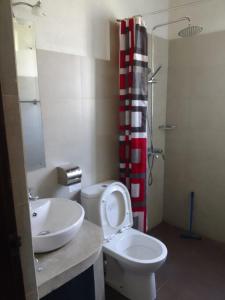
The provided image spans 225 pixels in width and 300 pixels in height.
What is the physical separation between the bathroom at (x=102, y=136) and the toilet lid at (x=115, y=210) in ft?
0.32

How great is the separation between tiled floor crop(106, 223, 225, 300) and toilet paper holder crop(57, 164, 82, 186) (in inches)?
39.6

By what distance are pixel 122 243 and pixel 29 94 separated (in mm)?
1329

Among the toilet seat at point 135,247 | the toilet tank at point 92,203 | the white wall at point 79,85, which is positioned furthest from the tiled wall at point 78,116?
the toilet seat at point 135,247

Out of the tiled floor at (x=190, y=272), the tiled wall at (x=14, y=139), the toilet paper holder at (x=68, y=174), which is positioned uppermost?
the tiled wall at (x=14, y=139)

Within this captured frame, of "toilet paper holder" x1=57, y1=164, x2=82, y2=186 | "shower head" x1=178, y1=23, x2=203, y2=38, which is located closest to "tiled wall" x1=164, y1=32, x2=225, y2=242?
"shower head" x1=178, y1=23, x2=203, y2=38

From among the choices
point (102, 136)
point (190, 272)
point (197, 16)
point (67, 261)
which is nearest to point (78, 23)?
point (102, 136)

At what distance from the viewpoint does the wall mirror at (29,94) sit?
1525 millimetres

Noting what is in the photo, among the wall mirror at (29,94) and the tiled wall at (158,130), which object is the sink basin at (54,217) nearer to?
the wall mirror at (29,94)

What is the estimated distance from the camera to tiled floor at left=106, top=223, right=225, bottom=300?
1.99 m

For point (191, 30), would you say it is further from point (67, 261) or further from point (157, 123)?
point (67, 261)

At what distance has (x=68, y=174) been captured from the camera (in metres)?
1.79

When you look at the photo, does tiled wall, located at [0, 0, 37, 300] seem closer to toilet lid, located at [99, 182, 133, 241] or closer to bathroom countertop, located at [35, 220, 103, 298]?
bathroom countertop, located at [35, 220, 103, 298]

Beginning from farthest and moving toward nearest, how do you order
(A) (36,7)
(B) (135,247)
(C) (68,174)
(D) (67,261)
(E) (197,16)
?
1. (E) (197,16)
2. (B) (135,247)
3. (C) (68,174)
4. (A) (36,7)
5. (D) (67,261)

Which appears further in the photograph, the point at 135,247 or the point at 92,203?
the point at 135,247
